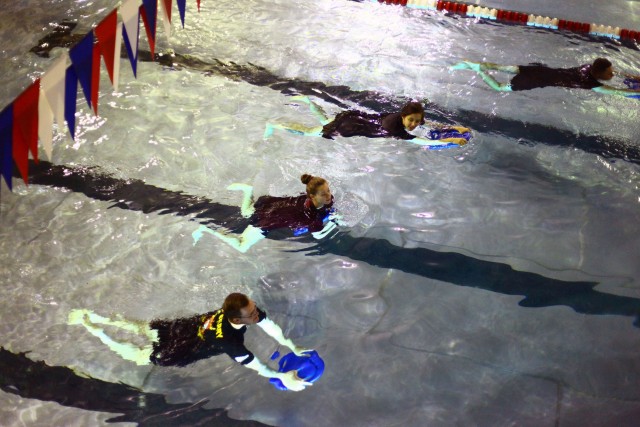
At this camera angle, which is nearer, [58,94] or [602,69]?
[58,94]

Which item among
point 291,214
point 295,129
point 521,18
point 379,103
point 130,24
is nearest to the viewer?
point 130,24

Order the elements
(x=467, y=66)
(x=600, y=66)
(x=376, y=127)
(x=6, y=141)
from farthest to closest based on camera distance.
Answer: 1. (x=467, y=66)
2. (x=600, y=66)
3. (x=376, y=127)
4. (x=6, y=141)

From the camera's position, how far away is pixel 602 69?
4.61 metres

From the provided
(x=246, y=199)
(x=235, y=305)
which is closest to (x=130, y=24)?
(x=246, y=199)

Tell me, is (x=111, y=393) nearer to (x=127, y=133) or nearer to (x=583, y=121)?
(x=127, y=133)

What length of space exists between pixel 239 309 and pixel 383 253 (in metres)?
1.38

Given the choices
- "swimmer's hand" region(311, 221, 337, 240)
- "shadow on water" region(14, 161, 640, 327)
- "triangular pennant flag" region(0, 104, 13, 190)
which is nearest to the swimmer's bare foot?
"shadow on water" region(14, 161, 640, 327)

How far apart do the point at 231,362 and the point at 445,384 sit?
130 cm

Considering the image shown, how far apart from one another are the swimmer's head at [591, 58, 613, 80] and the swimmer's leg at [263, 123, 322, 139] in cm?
253

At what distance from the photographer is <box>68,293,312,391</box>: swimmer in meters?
2.89

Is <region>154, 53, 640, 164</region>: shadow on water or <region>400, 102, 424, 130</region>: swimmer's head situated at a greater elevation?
<region>400, 102, 424, 130</region>: swimmer's head

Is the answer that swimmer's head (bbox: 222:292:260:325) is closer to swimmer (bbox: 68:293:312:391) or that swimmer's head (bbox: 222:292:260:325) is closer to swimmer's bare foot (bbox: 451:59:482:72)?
swimmer (bbox: 68:293:312:391)

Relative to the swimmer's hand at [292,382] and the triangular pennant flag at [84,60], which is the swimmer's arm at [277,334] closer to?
the swimmer's hand at [292,382]

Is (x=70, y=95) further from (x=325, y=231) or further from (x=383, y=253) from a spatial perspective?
(x=383, y=253)
